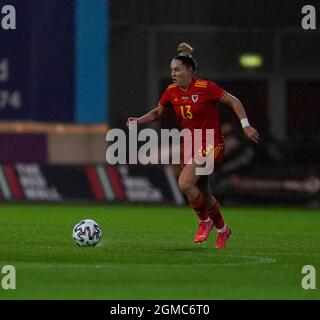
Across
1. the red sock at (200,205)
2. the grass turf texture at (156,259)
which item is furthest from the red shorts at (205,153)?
the grass turf texture at (156,259)

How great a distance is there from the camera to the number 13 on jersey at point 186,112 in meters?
14.5

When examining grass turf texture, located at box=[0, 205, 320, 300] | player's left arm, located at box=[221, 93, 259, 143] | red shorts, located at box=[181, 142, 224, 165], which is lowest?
grass turf texture, located at box=[0, 205, 320, 300]

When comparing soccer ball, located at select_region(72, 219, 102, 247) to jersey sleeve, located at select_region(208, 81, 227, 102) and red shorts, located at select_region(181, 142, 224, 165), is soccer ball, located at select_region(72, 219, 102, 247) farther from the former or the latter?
jersey sleeve, located at select_region(208, 81, 227, 102)

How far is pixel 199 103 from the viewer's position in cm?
1448

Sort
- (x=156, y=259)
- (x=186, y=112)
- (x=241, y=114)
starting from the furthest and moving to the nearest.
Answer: (x=186, y=112), (x=241, y=114), (x=156, y=259)

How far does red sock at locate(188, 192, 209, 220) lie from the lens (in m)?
14.5

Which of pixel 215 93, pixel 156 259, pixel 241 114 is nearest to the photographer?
pixel 156 259

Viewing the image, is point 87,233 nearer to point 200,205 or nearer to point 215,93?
point 200,205

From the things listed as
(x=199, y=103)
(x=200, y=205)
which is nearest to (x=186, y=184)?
(x=200, y=205)

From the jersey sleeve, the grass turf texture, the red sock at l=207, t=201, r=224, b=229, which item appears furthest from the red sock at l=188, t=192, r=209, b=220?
the jersey sleeve

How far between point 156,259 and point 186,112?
2012mm

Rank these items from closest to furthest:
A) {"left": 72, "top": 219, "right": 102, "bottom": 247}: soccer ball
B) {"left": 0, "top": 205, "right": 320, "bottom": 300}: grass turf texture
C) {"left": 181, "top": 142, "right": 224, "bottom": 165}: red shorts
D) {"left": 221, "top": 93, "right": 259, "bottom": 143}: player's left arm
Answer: {"left": 0, "top": 205, "right": 320, "bottom": 300}: grass turf texture
{"left": 221, "top": 93, "right": 259, "bottom": 143}: player's left arm
{"left": 72, "top": 219, "right": 102, "bottom": 247}: soccer ball
{"left": 181, "top": 142, "right": 224, "bottom": 165}: red shorts

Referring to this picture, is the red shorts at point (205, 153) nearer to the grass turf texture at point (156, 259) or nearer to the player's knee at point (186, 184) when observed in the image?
the player's knee at point (186, 184)

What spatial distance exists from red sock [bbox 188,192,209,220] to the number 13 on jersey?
34.2 inches
